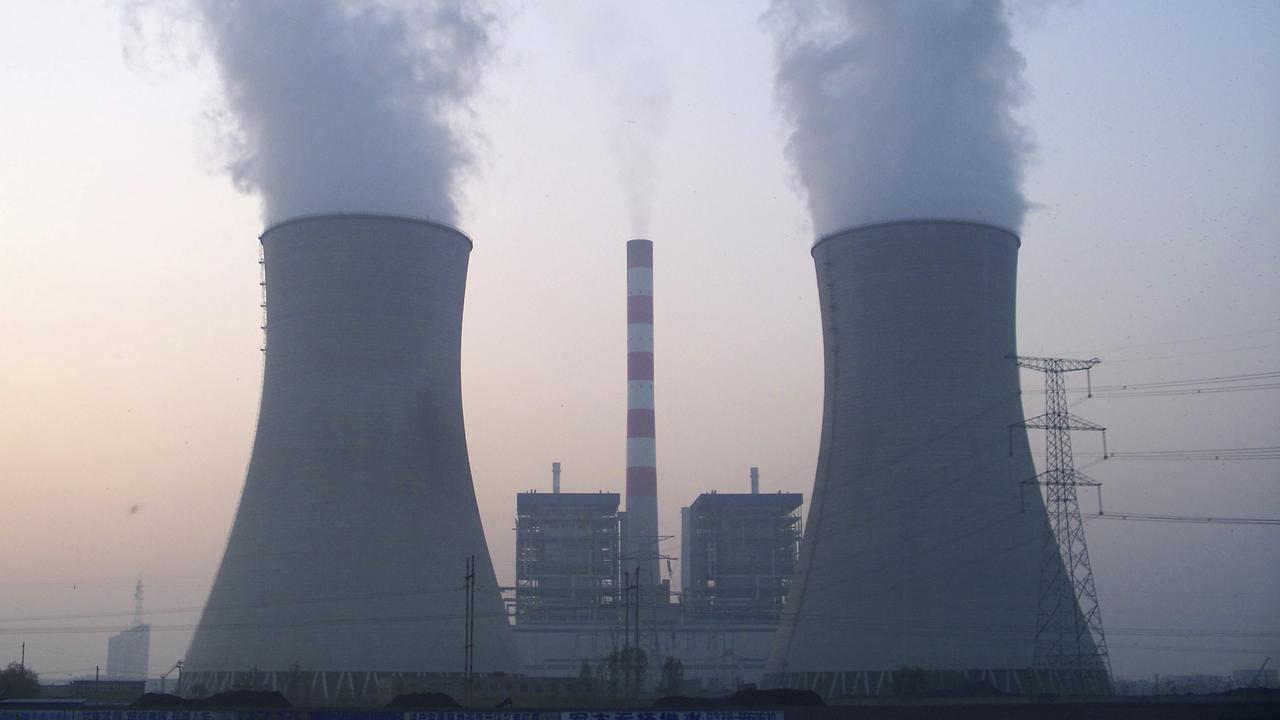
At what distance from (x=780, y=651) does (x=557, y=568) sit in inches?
628

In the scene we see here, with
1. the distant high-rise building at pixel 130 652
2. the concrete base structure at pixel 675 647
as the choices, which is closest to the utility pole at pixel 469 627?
the concrete base structure at pixel 675 647

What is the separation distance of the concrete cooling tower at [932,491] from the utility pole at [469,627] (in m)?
4.72

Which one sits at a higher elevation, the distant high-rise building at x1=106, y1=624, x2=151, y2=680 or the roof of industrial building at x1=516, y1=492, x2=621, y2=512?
the roof of industrial building at x1=516, y1=492, x2=621, y2=512

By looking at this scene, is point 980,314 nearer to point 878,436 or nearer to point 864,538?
point 878,436

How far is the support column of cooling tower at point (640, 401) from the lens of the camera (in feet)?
98.8

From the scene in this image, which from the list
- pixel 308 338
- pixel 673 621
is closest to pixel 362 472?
pixel 308 338

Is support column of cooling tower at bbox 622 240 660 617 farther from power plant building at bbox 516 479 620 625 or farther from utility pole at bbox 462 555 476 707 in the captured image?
utility pole at bbox 462 555 476 707

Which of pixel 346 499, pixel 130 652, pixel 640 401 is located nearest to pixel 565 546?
pixel 640 401

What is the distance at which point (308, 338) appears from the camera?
61.0 feet

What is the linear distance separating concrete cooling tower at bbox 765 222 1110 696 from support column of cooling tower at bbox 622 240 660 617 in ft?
36.5

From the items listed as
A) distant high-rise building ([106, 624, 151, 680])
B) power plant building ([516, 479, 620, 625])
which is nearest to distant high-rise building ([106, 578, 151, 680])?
distant high-rise building ([106, 624, 151, 680])

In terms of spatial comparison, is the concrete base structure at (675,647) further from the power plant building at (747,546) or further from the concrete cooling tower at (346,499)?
the concrete cooling tower at (346,499)

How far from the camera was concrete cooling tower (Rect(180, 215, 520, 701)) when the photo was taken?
60.0 feet

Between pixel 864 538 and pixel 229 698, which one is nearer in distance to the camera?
pixel 229 698
